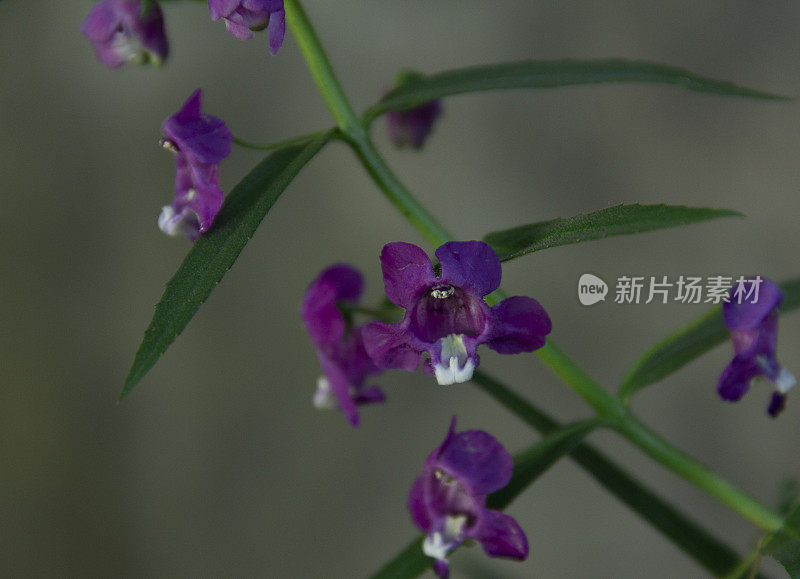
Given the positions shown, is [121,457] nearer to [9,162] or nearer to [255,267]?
[255,267]

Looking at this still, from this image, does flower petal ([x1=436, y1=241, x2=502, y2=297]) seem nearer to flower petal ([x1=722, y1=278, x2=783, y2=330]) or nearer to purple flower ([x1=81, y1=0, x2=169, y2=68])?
flower petal ([x1=722, y1=278, x2=783, y2=330])

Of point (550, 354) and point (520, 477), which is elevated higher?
point (550, 354)

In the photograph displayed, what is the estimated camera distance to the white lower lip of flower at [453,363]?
62 centimetres

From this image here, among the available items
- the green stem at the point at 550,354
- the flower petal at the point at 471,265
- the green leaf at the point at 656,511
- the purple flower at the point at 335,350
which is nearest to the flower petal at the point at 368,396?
the purple flower at the point at 335,350

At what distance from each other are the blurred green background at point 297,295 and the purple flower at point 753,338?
1532 millimetres

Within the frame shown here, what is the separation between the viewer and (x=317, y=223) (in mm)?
2430

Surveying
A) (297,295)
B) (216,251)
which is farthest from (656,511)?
(297,295)

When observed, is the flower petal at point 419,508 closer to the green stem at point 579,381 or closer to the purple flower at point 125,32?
the green stem at point 579,381

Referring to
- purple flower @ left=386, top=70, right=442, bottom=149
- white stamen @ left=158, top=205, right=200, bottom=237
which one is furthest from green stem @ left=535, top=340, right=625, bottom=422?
purple flower @ left=386, top=70, right=442, bottom=149

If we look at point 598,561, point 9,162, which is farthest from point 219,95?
point 598,561

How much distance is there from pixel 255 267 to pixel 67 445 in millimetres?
715

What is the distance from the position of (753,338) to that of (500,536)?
292 mm

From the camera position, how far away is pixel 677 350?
848mm

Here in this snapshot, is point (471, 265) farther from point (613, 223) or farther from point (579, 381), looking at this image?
point (579, 381)
